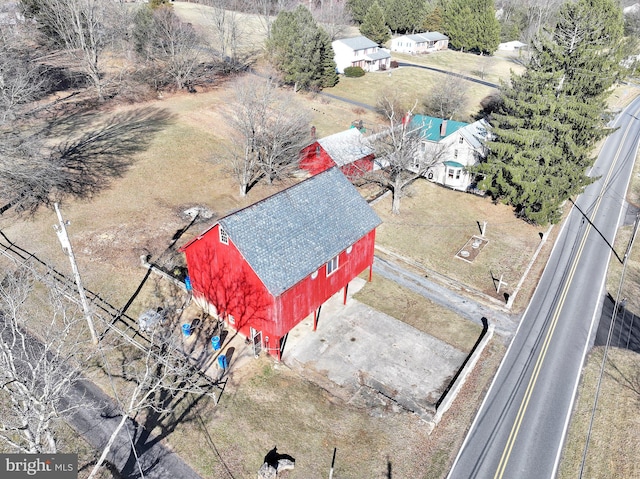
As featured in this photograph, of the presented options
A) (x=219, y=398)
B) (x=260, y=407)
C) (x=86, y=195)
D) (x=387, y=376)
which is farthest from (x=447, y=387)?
(x=86, y=195)

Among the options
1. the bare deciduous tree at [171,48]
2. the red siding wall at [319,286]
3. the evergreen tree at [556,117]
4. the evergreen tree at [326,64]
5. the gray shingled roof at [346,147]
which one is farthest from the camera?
the evergreen tree at [326,64]

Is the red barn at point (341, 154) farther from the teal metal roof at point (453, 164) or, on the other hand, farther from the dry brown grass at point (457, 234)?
the teal metal roof at point (453, 164)

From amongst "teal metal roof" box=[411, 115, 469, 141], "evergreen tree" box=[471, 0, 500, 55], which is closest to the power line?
"teal metal roof" box=[411, 115, 469, 141]

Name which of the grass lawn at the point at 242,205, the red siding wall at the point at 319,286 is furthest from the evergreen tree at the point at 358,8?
the red siding wall at the point at 319,286

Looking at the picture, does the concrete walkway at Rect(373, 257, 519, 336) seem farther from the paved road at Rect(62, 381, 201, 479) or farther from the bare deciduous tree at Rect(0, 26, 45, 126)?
the bare deciduous tree at Rect(0, 26, 45, 126)

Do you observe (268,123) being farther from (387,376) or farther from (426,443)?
(426,443)

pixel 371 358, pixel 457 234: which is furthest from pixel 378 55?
pixel 371 358

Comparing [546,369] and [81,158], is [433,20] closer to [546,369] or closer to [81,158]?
[81,158]

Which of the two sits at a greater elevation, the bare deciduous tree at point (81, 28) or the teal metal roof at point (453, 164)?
the bare deciduous tree at point (81, 28)
